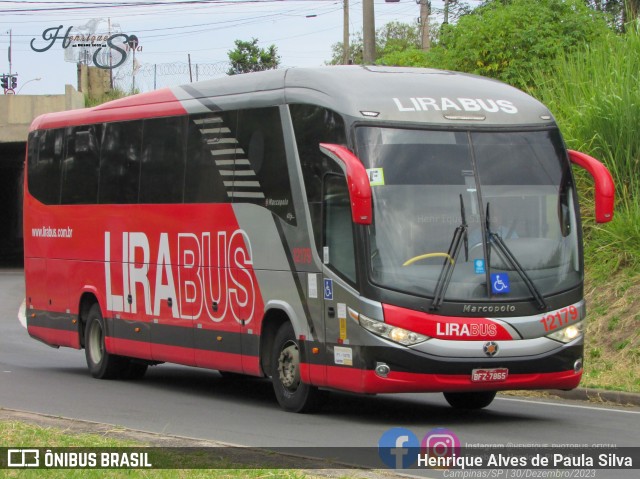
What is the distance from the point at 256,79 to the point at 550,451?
600 centimetres

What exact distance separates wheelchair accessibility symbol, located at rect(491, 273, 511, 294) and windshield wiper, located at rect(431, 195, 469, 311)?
0.33 m

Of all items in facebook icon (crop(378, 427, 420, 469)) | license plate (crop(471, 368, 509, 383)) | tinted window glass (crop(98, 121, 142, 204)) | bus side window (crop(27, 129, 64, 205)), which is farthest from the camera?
bus side window (crop(27, 129, 64, 205))

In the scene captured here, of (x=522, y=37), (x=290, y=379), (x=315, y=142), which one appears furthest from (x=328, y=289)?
(x=522, y=37)

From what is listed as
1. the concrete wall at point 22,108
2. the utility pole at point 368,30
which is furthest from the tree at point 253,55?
the utility pole at point 368,30

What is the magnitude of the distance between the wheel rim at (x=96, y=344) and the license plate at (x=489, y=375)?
7.45 metres

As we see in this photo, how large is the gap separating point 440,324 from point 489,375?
709 mm

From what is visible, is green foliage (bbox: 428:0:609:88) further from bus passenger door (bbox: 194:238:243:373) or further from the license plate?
the license plate

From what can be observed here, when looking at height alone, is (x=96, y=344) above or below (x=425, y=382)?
below

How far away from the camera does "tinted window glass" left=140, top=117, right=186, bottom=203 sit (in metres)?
16.2

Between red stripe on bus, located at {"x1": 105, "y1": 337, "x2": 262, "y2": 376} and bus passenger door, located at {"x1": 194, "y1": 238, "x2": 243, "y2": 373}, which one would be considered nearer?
red stripe on bus, located at {"x1": 105, "y1": 337, "x2": 262, "y2": 376}

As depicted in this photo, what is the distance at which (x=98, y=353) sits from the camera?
18.4 m

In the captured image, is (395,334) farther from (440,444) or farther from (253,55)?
(253,55)

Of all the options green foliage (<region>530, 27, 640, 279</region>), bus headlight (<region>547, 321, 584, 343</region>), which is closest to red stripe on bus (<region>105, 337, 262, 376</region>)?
bus headlight (<region>547, 321, 584, 343</region>)

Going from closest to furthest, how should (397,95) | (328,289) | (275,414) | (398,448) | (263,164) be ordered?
(398,448) → (328,289) → (397,95) → (275,414) → (263,164)
